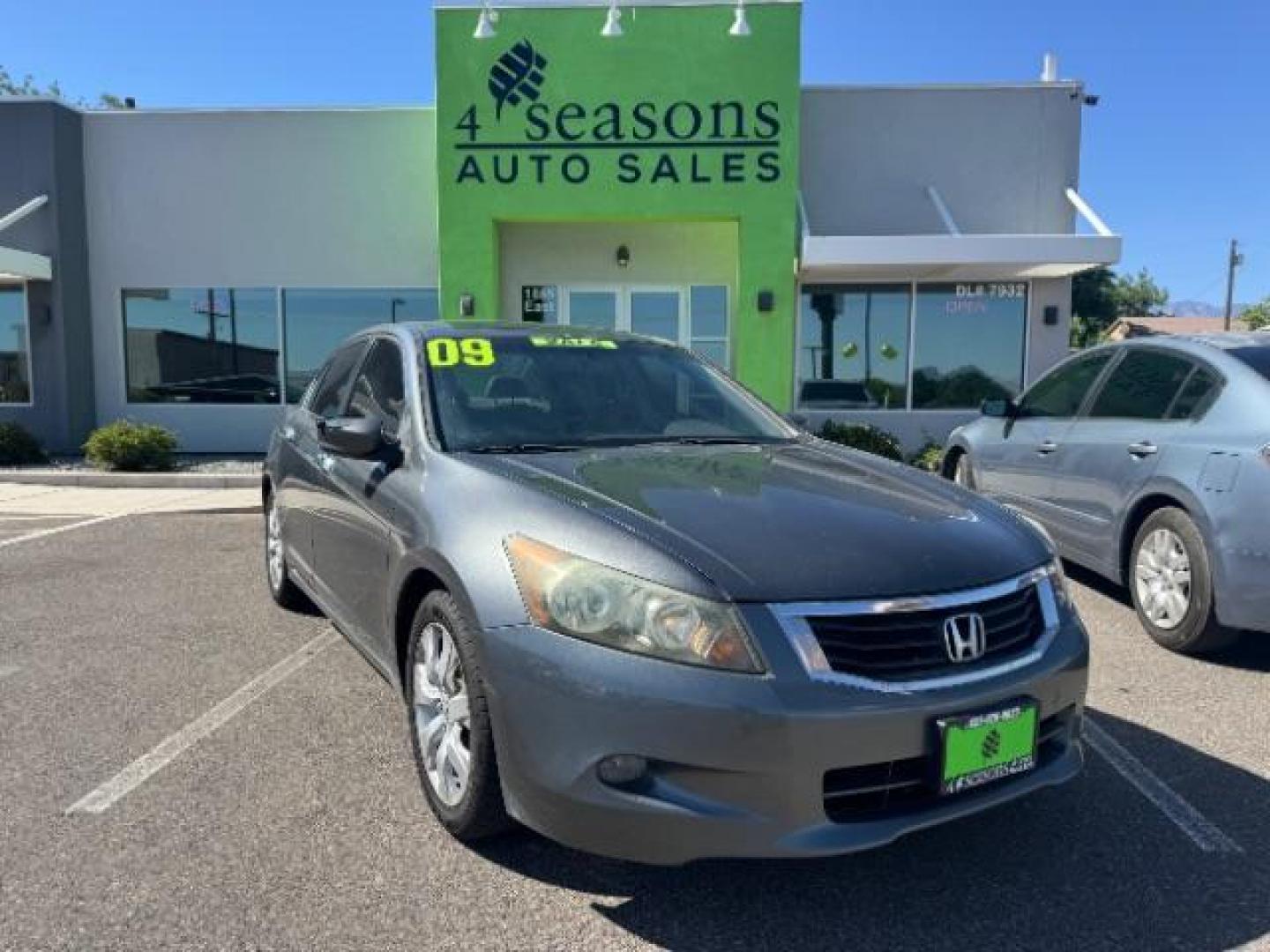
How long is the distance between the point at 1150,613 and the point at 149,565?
6.62 meters

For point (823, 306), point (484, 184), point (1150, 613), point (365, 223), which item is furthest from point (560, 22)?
point (1150, 613)

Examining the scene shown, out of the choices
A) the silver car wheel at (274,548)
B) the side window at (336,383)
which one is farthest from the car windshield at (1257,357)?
the silver car wheel at (274,548)

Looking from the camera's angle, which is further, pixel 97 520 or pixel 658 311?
pixel 658 311

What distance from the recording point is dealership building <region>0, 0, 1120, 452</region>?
1149cm

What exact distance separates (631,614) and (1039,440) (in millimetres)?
4733

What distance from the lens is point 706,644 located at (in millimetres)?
2246

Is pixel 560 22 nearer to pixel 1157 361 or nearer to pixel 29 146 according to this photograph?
pixel 29 146

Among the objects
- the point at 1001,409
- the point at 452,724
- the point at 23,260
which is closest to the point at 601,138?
the point at 1001,409

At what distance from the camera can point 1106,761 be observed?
3488 mm

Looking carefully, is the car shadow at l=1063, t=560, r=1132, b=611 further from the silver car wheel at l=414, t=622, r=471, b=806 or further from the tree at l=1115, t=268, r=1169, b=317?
the tree at l=1115, t=268, r=1169, b=317

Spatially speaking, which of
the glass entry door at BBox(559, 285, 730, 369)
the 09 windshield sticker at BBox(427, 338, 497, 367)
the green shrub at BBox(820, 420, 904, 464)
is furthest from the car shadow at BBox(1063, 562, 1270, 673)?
the glass entry door at BBox(559, 285, 730, 369)

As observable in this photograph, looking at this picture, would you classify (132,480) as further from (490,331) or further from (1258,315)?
(1258,315)

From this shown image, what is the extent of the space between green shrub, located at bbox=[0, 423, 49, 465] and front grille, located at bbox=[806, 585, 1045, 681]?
12.9 m

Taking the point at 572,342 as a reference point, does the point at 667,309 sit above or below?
above
